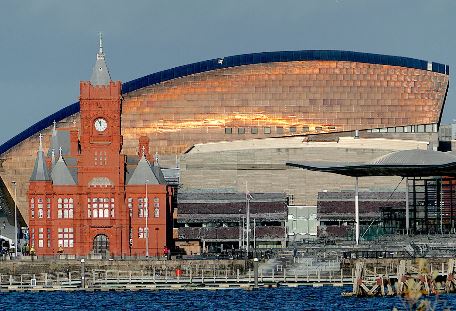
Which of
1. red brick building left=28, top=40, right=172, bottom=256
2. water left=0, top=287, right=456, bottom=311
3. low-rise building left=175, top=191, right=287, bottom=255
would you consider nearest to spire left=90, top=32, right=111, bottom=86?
red brick building left=28, top=40, right=172, bottom=256

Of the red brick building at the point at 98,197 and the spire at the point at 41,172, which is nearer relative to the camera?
the red brick building at the point at 98,197

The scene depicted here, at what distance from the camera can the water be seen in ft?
356

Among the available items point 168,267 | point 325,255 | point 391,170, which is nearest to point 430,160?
point 391,170

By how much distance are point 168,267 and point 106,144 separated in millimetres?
26868

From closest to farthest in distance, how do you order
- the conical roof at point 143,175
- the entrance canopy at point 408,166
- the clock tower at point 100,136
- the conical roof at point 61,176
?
the entrance canopy at point 408,166, the clock tower at point 100,136, the conical roof at point 61,176, the conical roof at point 143,175

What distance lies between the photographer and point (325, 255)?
15075cm

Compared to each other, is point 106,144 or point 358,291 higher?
point 106,144

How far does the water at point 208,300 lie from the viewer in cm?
10862

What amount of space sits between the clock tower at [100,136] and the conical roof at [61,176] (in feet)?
4.47

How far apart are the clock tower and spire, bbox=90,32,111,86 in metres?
0.90

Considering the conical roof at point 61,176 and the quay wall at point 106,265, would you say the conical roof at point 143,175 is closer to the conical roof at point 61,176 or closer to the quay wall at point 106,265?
the conical roof at point 61,176

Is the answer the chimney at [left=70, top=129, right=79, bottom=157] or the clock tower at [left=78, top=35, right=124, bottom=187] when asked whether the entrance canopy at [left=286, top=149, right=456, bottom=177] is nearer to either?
the clock tower at [left=78, top=35, right=124, bottom=187]

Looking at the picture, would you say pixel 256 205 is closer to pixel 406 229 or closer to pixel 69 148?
pixel 69 148

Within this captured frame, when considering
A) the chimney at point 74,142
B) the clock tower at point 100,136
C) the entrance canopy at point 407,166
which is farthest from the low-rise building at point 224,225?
the entrance canopy at point 407,166
